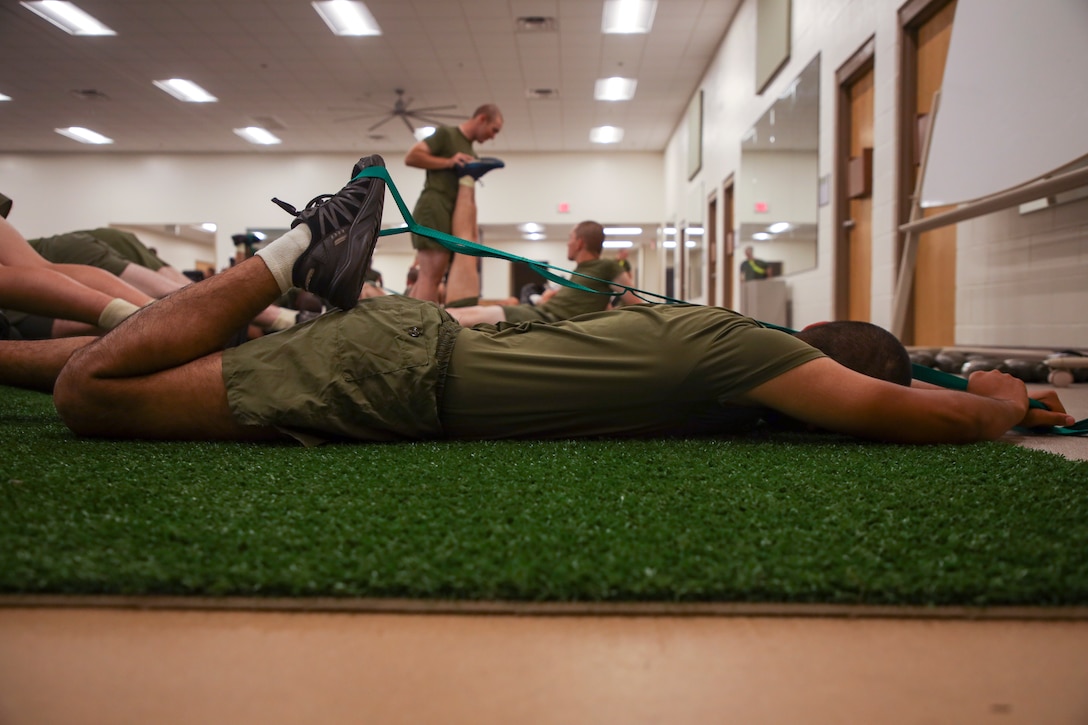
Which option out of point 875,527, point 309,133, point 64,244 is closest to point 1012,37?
point 875,527

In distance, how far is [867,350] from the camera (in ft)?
4.98

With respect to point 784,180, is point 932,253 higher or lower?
lower

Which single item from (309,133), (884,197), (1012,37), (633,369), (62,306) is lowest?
(633,369)

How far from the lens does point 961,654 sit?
0.61 m

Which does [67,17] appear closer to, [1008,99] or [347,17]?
[347,17]

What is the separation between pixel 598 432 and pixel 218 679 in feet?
3.36

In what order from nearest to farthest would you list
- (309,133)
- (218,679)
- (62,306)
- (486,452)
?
(218,679)
(486,452)
(62,306)
(309,133)

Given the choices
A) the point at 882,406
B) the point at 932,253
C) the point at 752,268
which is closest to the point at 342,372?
the point at 882,406

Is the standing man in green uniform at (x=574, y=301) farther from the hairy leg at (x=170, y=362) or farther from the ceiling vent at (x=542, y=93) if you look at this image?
the ceiling vent at (x=542, y=93)

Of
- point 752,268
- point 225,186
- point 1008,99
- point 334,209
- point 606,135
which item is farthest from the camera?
point 225,186

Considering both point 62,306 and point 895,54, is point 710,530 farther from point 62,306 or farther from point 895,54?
point 895,54

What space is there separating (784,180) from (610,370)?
18.6ft

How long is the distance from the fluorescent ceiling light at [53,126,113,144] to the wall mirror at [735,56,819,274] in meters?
11.4

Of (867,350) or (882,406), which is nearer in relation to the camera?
(882,406)
